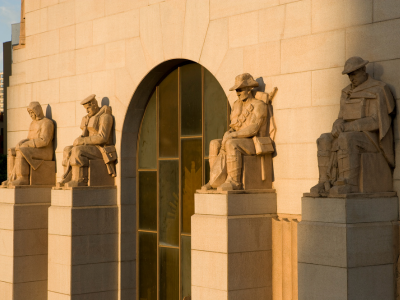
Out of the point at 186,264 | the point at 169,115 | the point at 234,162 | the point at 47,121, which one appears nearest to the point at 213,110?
the point at 169,115

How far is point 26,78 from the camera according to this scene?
16.8 meters

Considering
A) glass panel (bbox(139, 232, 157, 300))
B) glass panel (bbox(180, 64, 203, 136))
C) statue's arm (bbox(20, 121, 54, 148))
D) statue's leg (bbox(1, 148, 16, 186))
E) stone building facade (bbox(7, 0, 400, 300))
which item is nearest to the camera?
stone building facade (bbox(7, 0, 400, 300))

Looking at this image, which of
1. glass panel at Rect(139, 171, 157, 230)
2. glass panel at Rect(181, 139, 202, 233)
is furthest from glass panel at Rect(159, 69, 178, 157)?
glass panel at Rect(139, 171, 157, 230)

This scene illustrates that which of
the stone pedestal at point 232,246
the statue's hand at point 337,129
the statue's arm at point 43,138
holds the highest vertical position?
the statue's arm at point 43,138

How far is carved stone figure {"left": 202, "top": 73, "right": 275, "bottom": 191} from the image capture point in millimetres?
10727

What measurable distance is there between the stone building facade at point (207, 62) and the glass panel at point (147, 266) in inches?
8.3

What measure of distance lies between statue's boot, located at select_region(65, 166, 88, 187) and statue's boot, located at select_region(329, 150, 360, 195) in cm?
629

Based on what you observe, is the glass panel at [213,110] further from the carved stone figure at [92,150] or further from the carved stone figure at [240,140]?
the carved stone figure at [92,150]

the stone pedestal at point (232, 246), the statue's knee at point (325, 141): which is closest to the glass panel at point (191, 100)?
the stone pedestal at point (232, 246)

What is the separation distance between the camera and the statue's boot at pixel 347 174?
29.8 ft

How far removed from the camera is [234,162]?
10688 mm

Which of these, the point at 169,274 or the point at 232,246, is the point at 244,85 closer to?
the point at 232,246

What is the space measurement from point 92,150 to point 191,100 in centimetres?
249

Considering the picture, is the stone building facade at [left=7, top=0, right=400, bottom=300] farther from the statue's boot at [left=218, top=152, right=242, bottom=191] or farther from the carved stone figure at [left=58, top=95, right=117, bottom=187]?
the statue's boot at [left=218, top=152, right=242, bottom=191]
